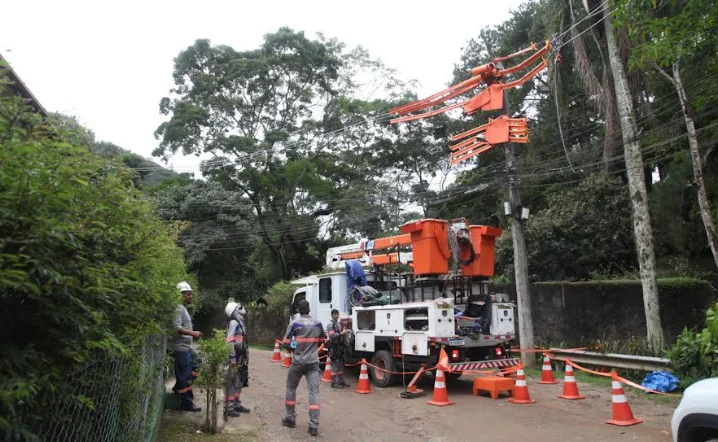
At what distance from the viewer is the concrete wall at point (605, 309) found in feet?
46.1

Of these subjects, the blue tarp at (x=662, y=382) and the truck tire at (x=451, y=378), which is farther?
the truck tire at (x=451, y=378)

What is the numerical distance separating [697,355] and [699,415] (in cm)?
627

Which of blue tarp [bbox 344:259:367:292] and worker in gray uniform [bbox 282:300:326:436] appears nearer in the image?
worker in gray uniform [bbox 282:300:326:436]

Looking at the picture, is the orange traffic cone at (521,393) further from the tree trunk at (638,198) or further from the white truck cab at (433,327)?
the tree trunk at (638,198)

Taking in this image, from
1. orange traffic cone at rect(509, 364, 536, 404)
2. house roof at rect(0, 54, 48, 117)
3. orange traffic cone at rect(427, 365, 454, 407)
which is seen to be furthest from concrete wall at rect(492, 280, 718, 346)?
house roof at rect(0, 54, 48, 117)

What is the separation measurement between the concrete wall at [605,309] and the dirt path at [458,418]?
13.8 ft

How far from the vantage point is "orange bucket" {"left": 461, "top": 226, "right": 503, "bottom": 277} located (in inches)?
460

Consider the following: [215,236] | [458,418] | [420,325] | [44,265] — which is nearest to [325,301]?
[420,325]

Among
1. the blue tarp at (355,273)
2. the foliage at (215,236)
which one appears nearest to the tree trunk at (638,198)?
the blue tarp at (355,273)

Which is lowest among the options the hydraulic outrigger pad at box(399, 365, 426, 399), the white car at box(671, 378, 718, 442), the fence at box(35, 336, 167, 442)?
the hydraulic outrigger pad at box(399, 365, 426, 399)

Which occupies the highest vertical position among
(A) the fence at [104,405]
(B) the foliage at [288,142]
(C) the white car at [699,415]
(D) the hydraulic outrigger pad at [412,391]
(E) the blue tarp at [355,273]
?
(B) the foliage at [288,142]

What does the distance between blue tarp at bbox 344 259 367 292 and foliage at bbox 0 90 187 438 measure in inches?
434

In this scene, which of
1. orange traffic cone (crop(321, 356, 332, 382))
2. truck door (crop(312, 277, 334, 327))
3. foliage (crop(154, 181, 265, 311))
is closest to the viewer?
orange traffic cone (crop(321, 356, 332, 382))

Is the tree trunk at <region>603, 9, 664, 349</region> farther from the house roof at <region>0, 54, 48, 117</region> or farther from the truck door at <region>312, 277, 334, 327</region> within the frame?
the house roof at <region>0, 54, 48, 117</region>
